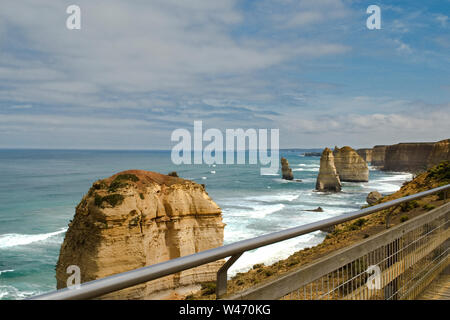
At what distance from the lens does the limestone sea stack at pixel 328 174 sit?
7244 cm

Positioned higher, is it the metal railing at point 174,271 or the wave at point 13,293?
the metal railing at point 174,271

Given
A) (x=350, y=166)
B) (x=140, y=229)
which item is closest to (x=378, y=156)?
(x=350, y=166)

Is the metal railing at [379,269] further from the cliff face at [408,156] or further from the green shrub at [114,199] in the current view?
the cliff face at [408,156]

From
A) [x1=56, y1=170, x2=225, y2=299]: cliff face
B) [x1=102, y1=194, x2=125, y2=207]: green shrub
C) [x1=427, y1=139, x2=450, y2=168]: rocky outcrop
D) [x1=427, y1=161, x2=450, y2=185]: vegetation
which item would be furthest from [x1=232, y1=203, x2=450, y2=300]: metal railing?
[x1=427, y1=139, x2=450, y2=168]: rocky outcrop

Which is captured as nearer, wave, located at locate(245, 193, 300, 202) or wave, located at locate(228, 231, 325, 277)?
wave, located at locate(228, 231, 325, 277)

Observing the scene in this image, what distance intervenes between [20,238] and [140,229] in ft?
111

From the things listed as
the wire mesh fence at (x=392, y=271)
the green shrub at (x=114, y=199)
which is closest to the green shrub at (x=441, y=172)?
the wire mesh fence at (x=392, y=271)

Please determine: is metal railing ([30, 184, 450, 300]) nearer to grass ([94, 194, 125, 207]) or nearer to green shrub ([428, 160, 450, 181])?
grass ([94, 194, 125, 207])

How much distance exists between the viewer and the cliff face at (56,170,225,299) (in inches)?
667

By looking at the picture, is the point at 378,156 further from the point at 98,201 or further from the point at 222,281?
the point at 222,281

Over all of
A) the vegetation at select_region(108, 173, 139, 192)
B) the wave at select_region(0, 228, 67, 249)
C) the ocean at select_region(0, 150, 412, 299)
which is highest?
the vegetation at select_region(108, 173, 139, 192)

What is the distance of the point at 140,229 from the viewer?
59.3ft

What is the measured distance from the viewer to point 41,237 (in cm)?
4266
